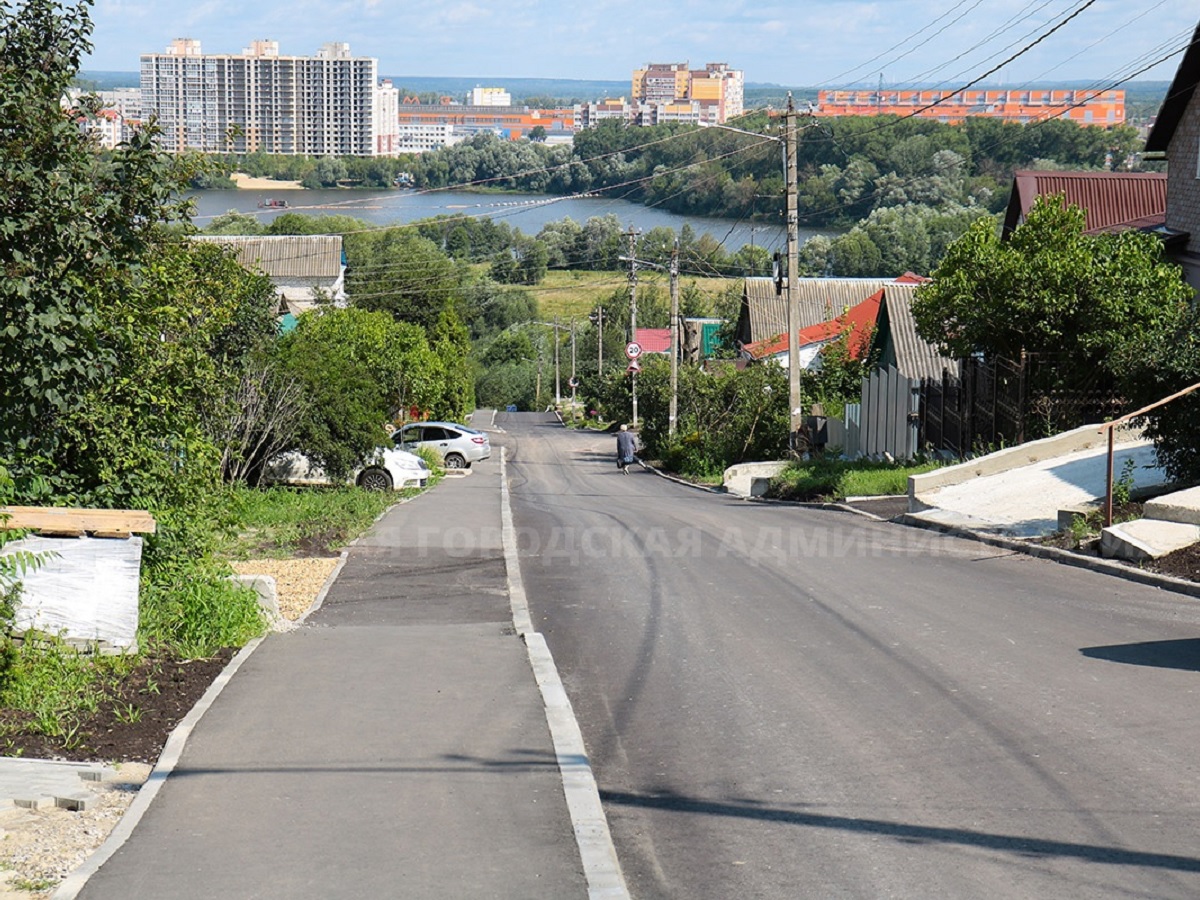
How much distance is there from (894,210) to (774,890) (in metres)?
87.7

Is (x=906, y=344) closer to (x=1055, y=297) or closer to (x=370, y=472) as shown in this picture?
(x=1055, y=297)

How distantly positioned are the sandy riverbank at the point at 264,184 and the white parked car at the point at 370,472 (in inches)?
2922

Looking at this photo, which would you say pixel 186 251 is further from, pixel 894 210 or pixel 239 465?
pixel 894 210

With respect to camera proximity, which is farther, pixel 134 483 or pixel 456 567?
pixel 456 567

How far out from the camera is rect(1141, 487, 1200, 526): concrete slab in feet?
50.4

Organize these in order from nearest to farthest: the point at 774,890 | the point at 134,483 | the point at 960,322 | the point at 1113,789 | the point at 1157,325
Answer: the point at 774,890 → the point at 1113,789 → the point at 134,483 → the point at 1157,325 → the point at 960,322

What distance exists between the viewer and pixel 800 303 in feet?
226

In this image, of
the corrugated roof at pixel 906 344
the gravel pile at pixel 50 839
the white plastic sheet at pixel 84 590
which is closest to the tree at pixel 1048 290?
the corrugated roof at pixel 906 344

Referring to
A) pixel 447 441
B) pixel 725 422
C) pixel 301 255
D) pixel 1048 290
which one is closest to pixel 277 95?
pixel 301 255

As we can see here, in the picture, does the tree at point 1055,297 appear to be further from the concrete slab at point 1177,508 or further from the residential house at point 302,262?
the residential house at point 302,262

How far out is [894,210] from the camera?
8975 centimetres

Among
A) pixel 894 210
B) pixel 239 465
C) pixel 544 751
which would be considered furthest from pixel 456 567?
pixel 894 210

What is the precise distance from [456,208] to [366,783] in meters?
91.7

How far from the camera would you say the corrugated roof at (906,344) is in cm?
3709
